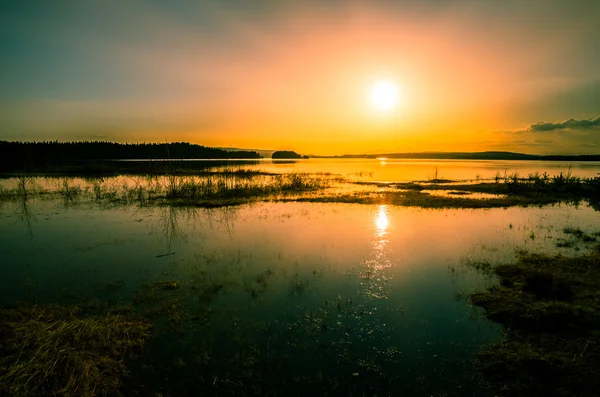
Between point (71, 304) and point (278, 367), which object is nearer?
point (278, 367)

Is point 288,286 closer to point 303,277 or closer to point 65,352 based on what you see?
point 303,277

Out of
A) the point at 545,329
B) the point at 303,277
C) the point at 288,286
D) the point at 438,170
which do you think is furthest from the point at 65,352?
the point at 438,170

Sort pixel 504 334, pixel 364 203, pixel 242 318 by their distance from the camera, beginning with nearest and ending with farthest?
pixel 504 334, pixel 242 318, pixel 364 203

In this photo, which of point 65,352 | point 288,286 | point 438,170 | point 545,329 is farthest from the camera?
point 438,170

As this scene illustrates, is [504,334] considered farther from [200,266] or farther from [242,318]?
[200,266]

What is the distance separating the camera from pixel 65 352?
544cm

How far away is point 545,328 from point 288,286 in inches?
Answer: 254

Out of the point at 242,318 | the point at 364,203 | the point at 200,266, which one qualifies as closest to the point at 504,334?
the point at 242,318

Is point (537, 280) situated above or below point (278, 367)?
above

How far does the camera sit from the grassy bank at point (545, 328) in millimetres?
5301

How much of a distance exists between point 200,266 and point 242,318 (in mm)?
4370

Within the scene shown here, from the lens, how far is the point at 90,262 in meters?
11.5

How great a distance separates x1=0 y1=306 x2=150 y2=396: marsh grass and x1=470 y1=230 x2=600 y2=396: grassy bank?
22.7ft

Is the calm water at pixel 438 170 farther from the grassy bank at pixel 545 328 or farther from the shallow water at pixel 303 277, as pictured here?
the grassy bank at pixel 545 328
